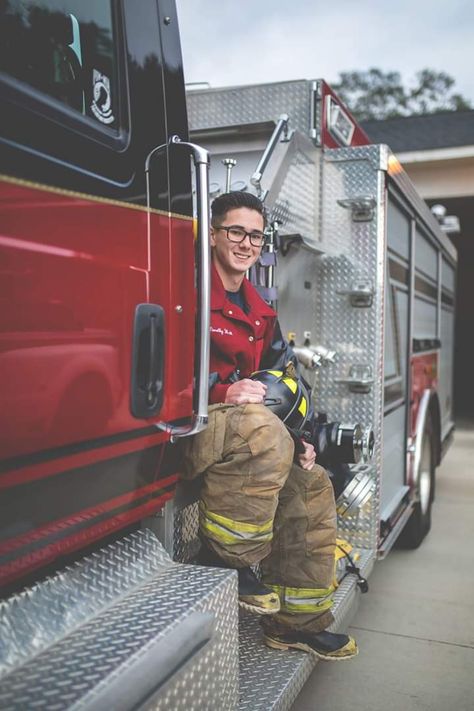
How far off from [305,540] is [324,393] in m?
1.11

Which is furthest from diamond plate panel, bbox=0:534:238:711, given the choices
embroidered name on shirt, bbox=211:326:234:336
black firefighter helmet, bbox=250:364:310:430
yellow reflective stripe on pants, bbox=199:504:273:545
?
embroidered name on shirt, bbox=211:326:234:336

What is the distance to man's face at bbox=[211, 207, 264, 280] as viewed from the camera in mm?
2285

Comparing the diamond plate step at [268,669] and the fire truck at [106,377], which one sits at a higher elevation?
the fire truck at [106,377]

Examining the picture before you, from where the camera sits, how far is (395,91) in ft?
153

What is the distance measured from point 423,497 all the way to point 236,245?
2.98m

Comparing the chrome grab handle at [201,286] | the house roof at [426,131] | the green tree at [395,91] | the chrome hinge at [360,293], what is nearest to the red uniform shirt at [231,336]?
the chrome grab handle at [201,286]

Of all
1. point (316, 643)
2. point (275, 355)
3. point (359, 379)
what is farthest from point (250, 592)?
point (359, 379)

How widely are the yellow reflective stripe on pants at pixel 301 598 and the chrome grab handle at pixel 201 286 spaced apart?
84cm

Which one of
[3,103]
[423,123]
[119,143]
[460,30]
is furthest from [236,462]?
[460,30]

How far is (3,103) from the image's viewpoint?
1274 millimetres

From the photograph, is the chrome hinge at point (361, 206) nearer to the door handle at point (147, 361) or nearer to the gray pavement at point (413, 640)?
the door handle at point (147, 361)

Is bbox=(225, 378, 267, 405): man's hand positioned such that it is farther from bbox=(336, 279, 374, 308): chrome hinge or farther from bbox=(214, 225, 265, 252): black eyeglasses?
bbox=(336, 279, 374, 308): chrome hinge

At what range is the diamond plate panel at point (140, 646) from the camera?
1199 mm

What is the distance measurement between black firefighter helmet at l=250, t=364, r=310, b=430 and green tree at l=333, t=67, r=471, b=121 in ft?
154
